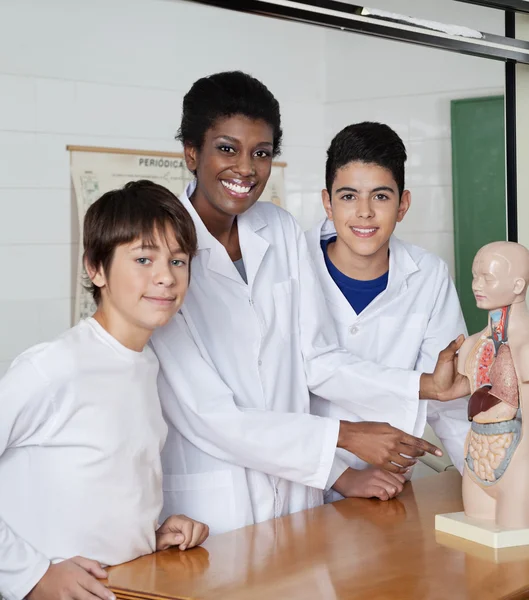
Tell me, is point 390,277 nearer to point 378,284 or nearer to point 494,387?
point 378,284

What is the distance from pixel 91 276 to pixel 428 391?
2.29 ft

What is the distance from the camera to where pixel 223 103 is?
5.65ft

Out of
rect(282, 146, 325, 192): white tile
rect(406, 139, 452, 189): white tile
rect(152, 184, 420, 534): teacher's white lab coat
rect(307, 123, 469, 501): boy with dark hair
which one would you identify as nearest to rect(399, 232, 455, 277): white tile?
rect(406, 139, 452, 189): white tile

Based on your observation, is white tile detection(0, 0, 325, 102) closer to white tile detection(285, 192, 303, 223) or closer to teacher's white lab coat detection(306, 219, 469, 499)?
white tile detection(285, 192, 303, 223)

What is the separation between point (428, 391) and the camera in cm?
173

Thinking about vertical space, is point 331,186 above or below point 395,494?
above

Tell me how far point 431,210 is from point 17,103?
1.85 metres

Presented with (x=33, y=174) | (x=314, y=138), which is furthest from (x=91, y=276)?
(x=314, y=138)

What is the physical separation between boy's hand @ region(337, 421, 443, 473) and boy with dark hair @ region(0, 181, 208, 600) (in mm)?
341

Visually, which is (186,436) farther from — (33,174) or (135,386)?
(33,174)

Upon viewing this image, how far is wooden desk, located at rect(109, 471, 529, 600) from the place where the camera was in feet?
4.15

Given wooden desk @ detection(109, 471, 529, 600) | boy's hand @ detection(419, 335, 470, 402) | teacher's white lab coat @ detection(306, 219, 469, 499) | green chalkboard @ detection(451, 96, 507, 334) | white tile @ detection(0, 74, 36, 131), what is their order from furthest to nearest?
green chalkboard @ detection(451, 96, 507, 334)
white tile @ detection(0, 74, 36, 131)
teacher's white lab coat @ detection(306, 219, 469, 499)
boy's hand @ detection(419, 335, 470, 402)
wooden desk @ detection(109, 471, 529, 600)

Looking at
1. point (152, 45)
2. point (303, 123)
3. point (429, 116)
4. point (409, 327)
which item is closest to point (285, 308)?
point (409, 327)

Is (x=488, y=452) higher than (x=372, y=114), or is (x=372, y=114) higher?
(x=372, y=114)
